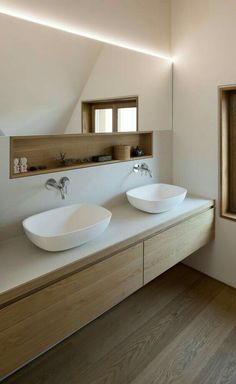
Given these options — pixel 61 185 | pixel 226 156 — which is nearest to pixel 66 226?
pixel 61 185

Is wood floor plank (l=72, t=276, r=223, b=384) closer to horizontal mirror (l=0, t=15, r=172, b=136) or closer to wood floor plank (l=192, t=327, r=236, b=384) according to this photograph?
wood floor plank (l=192, t=327, r=236, b=384)

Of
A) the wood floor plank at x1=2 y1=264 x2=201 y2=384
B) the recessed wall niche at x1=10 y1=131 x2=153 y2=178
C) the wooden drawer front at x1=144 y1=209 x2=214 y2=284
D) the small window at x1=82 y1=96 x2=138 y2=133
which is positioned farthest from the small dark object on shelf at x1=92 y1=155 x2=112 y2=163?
the wood floor plank at x1=2 y1=264 x2=201 y2=384

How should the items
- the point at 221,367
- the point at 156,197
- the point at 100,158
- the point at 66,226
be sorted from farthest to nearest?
the point at 156,197 < the point at 100,158 < the point at 66,226 < the point at 221,367

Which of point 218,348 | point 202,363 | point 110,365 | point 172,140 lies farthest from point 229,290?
point 172,140

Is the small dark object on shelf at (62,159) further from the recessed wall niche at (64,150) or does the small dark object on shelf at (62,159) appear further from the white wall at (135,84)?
the white wall at (135,84)

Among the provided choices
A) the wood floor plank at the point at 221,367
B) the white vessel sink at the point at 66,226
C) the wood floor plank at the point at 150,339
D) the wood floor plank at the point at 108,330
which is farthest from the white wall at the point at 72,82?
the wood floor plank at the point at 221,367

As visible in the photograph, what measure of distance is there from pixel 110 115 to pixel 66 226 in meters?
0.94

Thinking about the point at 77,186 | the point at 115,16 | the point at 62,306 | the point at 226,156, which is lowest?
the point at 62,306

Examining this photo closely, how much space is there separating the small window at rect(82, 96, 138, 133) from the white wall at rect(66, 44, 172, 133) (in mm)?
47

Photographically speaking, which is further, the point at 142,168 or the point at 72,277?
the point at 142,168

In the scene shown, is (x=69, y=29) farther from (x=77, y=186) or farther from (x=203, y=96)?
(x=203, y=96)

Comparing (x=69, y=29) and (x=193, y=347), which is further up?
(x=69, y=29)

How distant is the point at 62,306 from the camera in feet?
4.72

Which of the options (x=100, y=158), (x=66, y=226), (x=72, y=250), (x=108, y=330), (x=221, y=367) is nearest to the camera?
(x=72, y=250)
